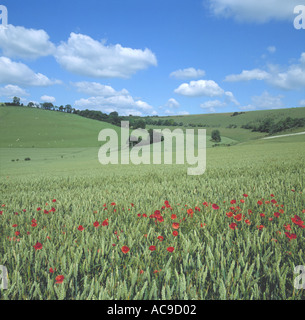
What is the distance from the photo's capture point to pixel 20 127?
87875 millimetres

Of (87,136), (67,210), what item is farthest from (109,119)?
(67,210)

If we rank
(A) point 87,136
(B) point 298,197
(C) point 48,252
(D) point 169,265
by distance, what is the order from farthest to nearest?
(A) point 87,136 < (B) point 298,197 < (C) point 48,252 < (D) point 169,265

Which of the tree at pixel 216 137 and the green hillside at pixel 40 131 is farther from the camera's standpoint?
the tree at pixel 216 137

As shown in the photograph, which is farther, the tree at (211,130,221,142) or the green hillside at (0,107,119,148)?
the tree at (211,130,221,142)

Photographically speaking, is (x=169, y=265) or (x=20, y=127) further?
(x=20, y=127)

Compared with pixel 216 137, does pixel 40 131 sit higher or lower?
higher

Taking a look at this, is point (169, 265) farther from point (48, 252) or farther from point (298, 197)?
point (298, 197)

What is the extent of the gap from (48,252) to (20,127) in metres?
102

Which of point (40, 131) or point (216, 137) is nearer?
point (216, 137)

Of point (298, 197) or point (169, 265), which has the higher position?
point (298, 197)
